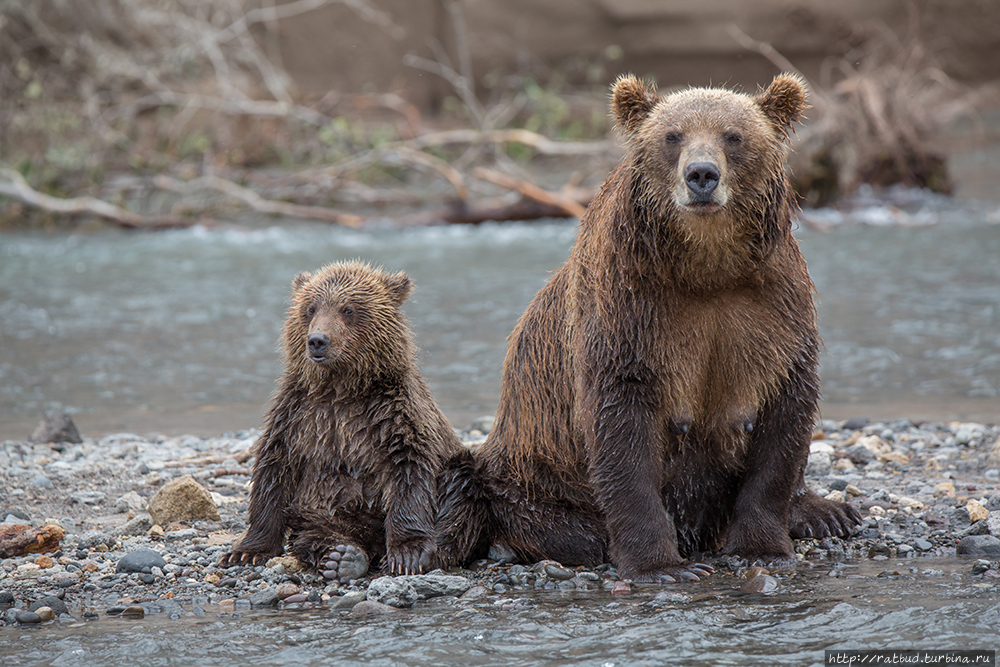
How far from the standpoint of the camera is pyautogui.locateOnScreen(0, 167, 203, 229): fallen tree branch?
16.1m

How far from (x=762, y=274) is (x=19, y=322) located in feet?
31.5

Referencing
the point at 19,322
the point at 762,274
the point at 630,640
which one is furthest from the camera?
the point at 19,322

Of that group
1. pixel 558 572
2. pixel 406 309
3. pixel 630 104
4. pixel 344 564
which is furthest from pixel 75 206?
pixel 558 572

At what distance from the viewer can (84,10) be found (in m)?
20.4

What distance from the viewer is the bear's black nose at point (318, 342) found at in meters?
5.08

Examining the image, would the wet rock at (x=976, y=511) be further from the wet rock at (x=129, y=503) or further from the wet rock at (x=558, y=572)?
the wet rock at (x=129, y=503)

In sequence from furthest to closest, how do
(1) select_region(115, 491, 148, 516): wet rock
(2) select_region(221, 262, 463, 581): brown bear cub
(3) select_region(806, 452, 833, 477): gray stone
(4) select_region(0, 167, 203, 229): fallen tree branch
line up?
(4) select_region(0, 167, 203, 229): fallen tree branch < (3) select_region(806, 452, 833, 477): gray stone < (1) select_region(115, 491, 148, 516): wet rock < (2) select_region(221, 262, 463, 581): brown bear cub

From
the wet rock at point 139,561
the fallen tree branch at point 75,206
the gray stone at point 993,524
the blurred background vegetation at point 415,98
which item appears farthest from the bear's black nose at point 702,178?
the fallen tree branch at point 75,206

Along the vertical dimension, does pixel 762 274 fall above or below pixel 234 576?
above

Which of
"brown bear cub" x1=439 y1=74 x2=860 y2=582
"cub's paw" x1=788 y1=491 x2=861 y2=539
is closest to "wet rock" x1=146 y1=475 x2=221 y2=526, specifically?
"brown bear cub" x1=439 y1=74 x2=860 y2=582

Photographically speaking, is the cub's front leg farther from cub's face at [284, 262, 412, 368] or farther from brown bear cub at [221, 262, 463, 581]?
cub's face at [284, 262, 412, 368]

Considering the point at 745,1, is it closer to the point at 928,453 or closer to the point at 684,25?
the point at 684,25

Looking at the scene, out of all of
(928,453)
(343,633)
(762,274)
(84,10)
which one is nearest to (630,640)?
(343,633)

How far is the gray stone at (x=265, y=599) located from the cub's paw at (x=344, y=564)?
0.28 metres
